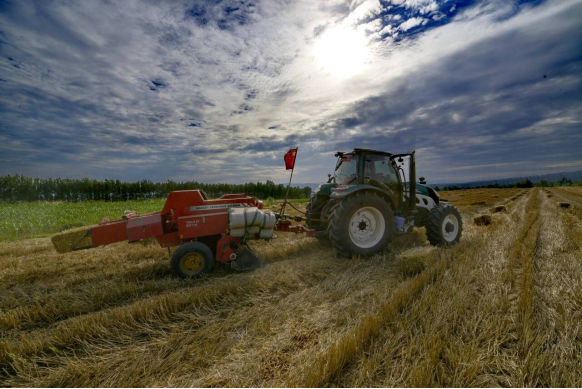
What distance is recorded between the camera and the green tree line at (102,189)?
91.9ft

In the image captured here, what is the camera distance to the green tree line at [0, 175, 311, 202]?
28.0 m

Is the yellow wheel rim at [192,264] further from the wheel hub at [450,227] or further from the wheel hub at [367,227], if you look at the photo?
the wheel hub at [450,227]

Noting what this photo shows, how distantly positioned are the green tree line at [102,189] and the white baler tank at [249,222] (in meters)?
26.4

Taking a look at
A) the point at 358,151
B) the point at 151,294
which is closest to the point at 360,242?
the point at 358,151

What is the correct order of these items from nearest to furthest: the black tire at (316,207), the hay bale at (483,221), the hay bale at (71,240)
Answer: the hay bale at (71,240) → the black tire at (316,207) → the hay bale at (483,221)

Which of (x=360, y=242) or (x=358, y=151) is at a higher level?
(x=358, y=151)

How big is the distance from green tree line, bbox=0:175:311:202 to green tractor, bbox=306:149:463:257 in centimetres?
2573

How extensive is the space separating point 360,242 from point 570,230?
5431 mm

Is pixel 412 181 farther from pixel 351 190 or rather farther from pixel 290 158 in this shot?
pixel 290 158

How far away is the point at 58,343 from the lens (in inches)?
81.8

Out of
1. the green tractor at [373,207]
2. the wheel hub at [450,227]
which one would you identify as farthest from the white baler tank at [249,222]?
the wheel hub at [450,227]

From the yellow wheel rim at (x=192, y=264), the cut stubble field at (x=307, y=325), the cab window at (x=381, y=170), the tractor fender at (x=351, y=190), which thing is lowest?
the cut stubble field at (x=307, y=325)

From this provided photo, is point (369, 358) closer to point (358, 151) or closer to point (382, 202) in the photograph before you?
point (382, 202)

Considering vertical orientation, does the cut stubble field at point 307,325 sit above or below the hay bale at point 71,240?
below
